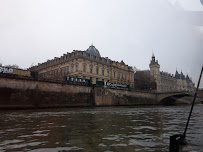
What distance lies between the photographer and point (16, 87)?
81.8ft

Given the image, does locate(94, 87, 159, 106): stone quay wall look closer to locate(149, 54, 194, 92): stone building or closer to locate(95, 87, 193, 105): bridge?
locate(95, 87, 193, 105): bridge

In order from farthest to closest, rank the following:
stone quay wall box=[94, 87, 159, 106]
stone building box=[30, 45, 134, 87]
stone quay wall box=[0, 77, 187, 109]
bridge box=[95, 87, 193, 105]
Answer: stone building box=[30, 45, 134, 87] < bridge box=[95, 87, 193, 105] < stone quay wall box=[94, 87, 159, 106] < stone quay wall box=[0, 77, 187, 109]

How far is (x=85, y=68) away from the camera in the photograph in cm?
5103

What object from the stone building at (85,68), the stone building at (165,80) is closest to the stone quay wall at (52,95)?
the stone building at (85,68)

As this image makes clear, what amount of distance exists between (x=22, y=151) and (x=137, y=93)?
1899 inches

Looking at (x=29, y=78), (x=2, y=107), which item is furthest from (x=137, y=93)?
(x=2, y=107)

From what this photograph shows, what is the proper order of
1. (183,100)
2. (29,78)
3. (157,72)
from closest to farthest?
(29,78) → (183,100) → (157,72)

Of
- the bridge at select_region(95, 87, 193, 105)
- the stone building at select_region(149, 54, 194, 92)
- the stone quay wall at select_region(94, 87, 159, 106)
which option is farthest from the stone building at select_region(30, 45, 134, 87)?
the stone building at select_region(149, 54, 194, 92)

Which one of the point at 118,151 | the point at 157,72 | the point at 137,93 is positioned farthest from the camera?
the point at 157,72

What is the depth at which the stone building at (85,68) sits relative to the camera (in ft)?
165

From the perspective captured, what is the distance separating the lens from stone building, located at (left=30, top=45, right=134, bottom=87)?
1983 inches

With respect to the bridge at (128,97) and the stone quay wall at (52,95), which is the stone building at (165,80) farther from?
the stone quay wall at (52,95)

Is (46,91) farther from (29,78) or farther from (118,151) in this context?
(118,151)

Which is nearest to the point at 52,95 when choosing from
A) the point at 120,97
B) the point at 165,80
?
the point at 120,97
